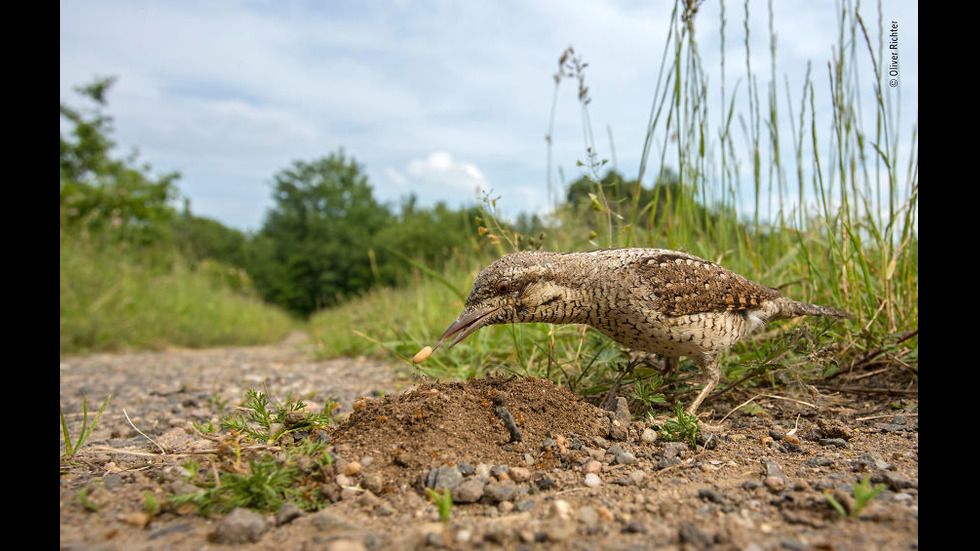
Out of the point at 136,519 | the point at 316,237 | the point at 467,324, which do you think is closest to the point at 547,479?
the point at 467,324

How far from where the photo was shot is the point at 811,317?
3.92 m

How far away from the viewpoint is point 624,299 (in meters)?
2.96

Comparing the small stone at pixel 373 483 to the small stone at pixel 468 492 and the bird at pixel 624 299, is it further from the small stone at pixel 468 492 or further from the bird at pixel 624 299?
the bird at pixel 624 299

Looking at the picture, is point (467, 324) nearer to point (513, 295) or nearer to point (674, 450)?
point (513, 295)

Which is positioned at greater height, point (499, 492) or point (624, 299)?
point (624, 299)

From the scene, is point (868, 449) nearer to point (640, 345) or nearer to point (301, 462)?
point (640, 345)

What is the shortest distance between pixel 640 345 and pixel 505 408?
1008mm

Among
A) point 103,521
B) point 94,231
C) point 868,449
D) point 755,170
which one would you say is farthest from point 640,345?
point 94,231

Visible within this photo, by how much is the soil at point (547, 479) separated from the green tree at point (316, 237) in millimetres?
32362

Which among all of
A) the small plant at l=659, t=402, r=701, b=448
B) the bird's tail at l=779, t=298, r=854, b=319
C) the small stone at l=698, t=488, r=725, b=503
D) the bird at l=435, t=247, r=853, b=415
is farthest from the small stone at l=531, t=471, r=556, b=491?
the bird's tail at l=779, t=298, r=854, b=319

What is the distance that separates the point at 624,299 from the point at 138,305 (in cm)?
1194

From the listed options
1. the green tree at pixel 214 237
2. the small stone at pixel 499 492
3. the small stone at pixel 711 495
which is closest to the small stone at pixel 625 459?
the small stone at pixel 711 495

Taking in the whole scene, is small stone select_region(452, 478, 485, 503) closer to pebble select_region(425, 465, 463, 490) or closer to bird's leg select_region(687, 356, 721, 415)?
pebble select_region(425, 465, 463, 490)

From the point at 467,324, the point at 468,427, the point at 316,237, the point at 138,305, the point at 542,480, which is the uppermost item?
the point at 316,237
